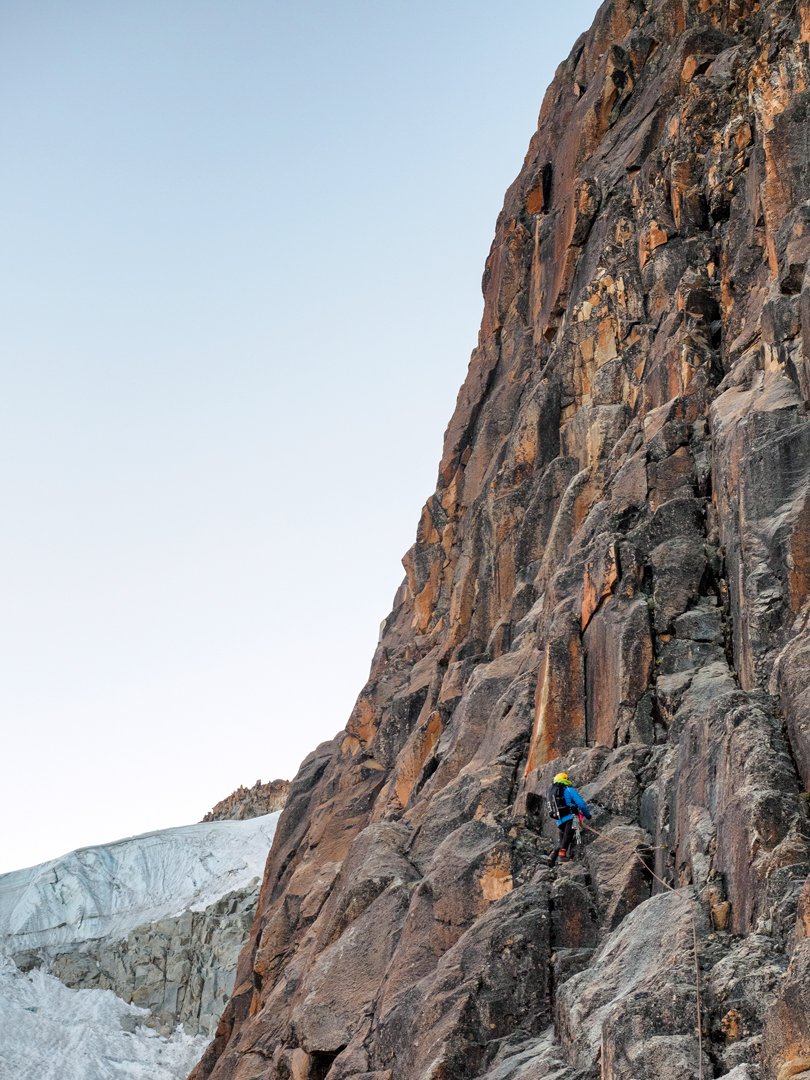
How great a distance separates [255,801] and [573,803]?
8945cm

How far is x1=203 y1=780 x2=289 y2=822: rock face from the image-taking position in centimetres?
10331

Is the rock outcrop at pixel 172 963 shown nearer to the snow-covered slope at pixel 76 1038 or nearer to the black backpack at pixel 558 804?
the snow-covered slope at pixel 76 1038

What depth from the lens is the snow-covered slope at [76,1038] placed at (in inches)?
2559

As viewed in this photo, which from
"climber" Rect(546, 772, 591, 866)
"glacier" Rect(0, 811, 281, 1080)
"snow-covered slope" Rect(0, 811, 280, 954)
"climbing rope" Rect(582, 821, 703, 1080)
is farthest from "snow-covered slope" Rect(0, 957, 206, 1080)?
"climbing rope" Rect(582, 821, 703, 1080)

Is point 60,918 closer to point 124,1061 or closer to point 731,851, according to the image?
point 124,1061

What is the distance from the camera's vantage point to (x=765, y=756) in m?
15.9

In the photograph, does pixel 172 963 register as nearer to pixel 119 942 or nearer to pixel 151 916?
pixel 119 942

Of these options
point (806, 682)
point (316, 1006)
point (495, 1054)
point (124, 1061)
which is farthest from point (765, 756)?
point (124, 1061)

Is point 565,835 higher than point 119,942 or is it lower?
higher

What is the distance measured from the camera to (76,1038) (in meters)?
69.4

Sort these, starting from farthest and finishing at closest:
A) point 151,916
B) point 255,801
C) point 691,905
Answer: point 255,801
point 151,916
point 691,905

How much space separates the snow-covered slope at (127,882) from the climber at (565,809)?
6548cm

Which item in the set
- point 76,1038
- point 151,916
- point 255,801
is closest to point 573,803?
point 76,1038

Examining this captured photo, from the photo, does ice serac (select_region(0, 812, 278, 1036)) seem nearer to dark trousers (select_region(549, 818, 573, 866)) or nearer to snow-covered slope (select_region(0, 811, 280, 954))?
snow-covered slope (select_region(0, 811, 280, 954))
